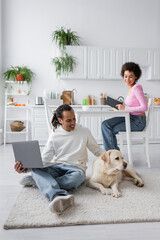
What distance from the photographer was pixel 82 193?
6.28 ft

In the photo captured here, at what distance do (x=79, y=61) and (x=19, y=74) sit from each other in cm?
122

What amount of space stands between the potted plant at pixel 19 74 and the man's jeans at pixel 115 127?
263cm

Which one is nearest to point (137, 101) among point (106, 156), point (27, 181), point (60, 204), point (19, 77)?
point (106, 156)

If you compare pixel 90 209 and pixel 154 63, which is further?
pixel 154 63

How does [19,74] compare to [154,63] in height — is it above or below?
below

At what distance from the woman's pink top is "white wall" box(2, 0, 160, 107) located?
8.12 ft

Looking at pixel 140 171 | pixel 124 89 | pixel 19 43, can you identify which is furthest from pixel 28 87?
pixel 140 171

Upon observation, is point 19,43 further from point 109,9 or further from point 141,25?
point 141,25

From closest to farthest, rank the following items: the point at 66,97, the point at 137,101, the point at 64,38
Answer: the point at 137,101, the point at 64,38, the point at 66,97

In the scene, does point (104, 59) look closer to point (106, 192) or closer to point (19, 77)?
point (19, 77)

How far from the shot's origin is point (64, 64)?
16.0 feet

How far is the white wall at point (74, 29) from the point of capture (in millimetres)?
5180

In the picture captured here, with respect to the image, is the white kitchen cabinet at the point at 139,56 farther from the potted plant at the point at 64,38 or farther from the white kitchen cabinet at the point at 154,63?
the potted plant at the point at 64,38

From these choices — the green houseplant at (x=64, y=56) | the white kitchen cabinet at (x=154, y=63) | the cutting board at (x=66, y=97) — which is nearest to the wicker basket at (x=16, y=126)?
the cutting board at (x=66, y=97)
